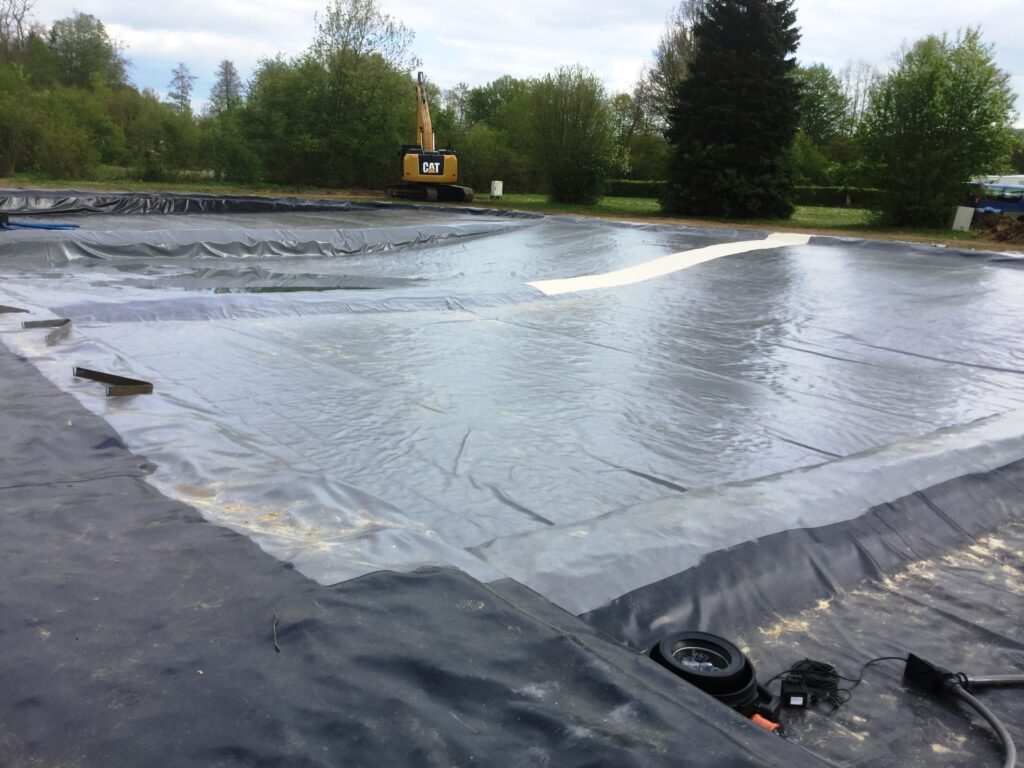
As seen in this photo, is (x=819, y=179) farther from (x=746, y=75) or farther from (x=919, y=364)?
(x=919, y=364)

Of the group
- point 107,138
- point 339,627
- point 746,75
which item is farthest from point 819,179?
point 339,627

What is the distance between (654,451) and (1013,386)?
2.02 m

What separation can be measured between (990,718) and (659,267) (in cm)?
504

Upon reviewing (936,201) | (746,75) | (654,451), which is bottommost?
(654,451)

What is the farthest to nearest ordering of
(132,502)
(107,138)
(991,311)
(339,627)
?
1. (107,138)
2. (991,311)
3. (132,502)
4. (339,627)

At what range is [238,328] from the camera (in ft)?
12.0

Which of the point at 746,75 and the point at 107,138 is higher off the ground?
the point at 746,75

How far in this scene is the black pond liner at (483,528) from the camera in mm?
1019

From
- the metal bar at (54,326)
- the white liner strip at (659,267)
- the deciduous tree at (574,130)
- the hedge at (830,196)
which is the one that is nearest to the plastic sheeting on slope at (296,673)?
the metal bar at (54,326)

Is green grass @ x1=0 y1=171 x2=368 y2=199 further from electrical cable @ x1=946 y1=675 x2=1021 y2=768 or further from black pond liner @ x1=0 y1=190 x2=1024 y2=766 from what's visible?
electrical cable @ x1=946 y1=675 x2=1021 y2=768

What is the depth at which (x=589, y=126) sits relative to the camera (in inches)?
619

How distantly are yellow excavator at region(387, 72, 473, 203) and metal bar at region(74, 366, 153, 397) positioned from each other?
1220 cm

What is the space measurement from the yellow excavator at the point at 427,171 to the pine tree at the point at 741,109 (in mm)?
4227

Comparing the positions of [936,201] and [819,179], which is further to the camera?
[819,179]
